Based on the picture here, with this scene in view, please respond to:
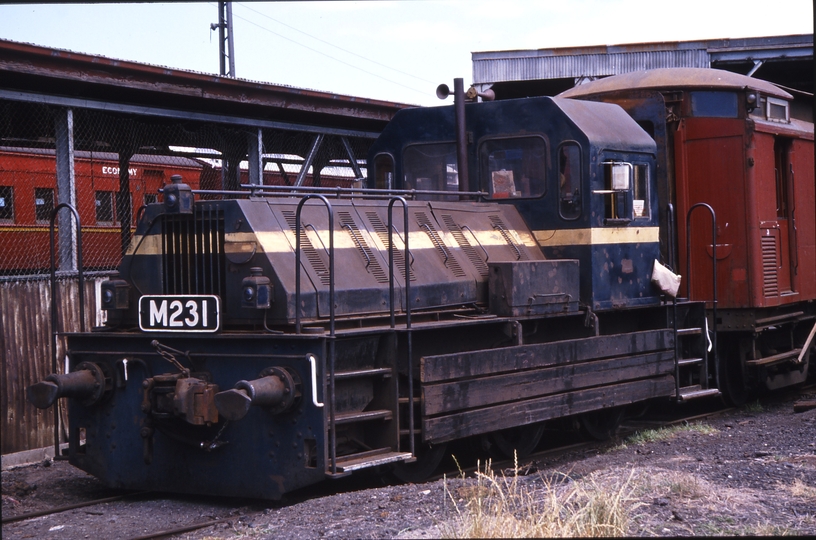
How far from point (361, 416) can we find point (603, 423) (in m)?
3.73

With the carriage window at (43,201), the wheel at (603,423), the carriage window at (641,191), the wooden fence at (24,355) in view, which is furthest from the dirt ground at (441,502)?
the carriage window at (43,201)

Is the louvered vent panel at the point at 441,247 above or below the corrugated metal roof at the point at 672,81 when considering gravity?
below

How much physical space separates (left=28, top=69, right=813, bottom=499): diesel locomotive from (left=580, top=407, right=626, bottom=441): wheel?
0.03 metres

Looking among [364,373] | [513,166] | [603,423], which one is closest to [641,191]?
[513,166]

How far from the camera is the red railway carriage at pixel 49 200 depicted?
13781mm

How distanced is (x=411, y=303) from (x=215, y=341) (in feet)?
5.12

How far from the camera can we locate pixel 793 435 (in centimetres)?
870

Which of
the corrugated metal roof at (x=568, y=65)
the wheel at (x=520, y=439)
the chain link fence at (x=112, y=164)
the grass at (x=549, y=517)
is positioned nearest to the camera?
the grass at (x=549, y=517)

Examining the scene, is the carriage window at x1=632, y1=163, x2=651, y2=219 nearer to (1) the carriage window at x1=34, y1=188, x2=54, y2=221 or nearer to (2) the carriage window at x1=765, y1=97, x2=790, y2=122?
(2) the carriage window at x1=765, y1=97, x2=790, y2=122

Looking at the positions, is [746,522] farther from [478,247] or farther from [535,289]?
[478,247]

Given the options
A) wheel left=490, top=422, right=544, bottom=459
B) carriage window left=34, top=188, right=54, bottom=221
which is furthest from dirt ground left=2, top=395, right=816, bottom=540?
carriage window left=34, top=188, right=54, bottom=221

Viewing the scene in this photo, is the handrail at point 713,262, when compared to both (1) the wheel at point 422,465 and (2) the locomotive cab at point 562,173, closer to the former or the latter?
(2) the locomotive cab at point 562,173

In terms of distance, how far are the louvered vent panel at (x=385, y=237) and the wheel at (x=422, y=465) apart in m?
1.34

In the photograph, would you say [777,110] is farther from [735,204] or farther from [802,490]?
[802,490]
